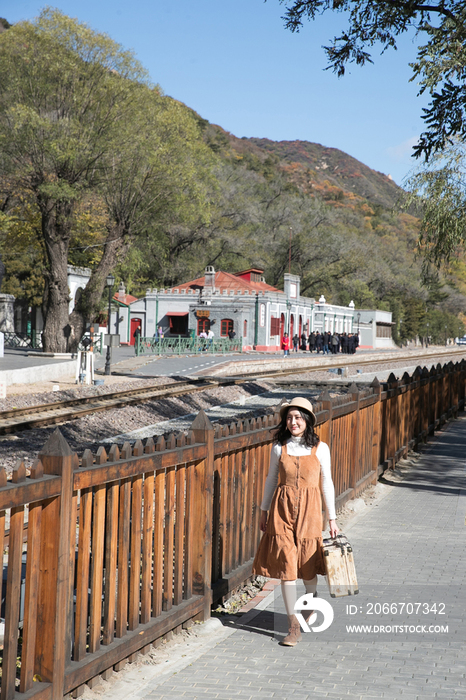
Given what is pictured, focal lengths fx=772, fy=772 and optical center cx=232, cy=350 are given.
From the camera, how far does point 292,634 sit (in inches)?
176

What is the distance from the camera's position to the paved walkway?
12.4 feet

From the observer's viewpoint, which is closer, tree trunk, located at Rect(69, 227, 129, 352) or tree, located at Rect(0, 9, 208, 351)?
tree, located at Rect(0, 9, 208, 351)

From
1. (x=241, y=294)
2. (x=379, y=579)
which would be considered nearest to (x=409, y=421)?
(x=379, y=579)

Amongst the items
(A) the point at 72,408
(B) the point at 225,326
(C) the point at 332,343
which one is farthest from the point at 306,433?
(B) the point at 225,326

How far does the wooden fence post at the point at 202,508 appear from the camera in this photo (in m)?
4.73

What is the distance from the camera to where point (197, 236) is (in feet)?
237

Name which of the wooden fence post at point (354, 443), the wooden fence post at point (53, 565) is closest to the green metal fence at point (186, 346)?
the wooden fence post at point (354, 443)

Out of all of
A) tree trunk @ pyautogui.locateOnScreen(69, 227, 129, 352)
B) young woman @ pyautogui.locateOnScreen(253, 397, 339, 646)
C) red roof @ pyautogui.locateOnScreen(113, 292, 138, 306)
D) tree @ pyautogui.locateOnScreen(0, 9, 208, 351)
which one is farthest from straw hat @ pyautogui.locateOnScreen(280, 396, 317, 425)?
red roof @ pyautogui.locateOnScreen(113, 292, 138, 306)

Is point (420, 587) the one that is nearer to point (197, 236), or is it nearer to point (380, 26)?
point (380, 26)

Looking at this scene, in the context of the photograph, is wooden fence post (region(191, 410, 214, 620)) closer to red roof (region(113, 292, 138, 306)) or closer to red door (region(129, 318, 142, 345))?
red door (region(129, 318, 142, 345))

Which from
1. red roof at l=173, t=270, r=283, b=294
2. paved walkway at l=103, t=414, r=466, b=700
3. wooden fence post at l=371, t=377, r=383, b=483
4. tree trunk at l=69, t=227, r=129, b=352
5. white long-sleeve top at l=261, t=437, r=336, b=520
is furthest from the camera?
red roof at l=173, t=270, r=283, b=294

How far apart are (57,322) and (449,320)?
7997 centimetres

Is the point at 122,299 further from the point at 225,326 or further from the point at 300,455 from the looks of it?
the point at 300,455

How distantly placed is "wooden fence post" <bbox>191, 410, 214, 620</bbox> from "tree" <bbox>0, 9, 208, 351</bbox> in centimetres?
2847
